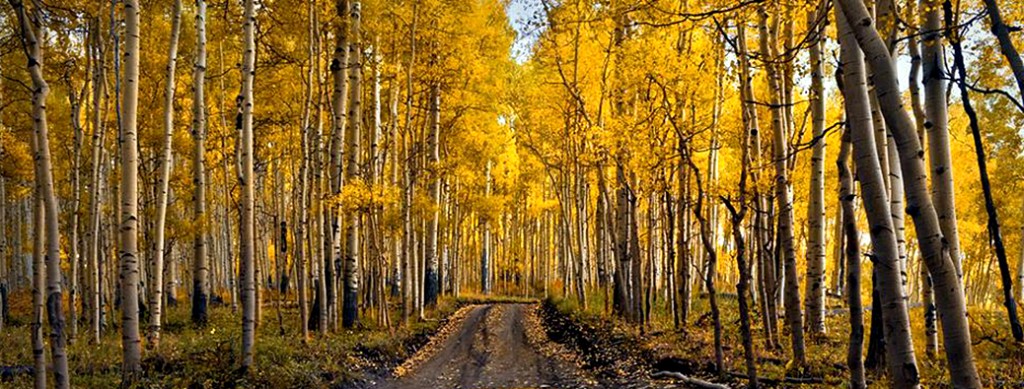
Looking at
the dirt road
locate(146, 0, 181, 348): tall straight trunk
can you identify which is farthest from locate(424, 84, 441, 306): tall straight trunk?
locate(146, 0, 181, 348): tall straight trunk

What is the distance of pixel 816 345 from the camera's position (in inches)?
390

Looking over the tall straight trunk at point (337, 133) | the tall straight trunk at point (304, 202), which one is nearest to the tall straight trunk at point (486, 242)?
the tall straight trunk at point (337, 133)

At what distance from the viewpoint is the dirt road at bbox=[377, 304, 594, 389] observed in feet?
35.0

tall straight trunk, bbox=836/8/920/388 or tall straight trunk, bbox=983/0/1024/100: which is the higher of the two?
tall straight trunk, bbox=983/0/1024/100

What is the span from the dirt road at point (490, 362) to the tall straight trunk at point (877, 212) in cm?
593

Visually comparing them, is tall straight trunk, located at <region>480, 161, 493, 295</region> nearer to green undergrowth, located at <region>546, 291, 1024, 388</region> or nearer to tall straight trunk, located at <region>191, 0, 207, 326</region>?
tall straight trunk, located at <region>191, 0, 207, 326</region>

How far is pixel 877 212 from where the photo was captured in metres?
4.14

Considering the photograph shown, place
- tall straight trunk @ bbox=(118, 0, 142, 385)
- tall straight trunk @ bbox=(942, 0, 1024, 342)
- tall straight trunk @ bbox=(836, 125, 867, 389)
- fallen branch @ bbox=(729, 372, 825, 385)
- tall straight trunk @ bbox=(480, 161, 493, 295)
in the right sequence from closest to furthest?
tall straight trunk @ bbox=(942, 0, 1024, 342), tall straight trunk @ bbox=(836, 125, 867, 389), fallen branch @ bbox=(729, 372, 825, 385), tall straight trunk @ bbox=(118, 0, 142, 385), tall straight trunk @ bbox=(480, 161, 493, 295)

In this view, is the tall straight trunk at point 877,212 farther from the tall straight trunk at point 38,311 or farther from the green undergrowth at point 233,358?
the green undergrowth at point 233,358

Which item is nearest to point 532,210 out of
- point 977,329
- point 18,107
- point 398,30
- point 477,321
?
point 477,321

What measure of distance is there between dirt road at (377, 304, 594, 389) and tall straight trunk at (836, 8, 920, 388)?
593 centimetres

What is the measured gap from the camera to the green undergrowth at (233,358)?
855 cm

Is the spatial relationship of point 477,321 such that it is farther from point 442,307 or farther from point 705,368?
point 705,368

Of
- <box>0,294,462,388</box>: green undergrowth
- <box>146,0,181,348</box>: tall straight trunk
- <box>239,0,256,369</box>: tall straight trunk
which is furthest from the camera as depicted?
<box>146,0,181,348</box>: tall straight trunk
